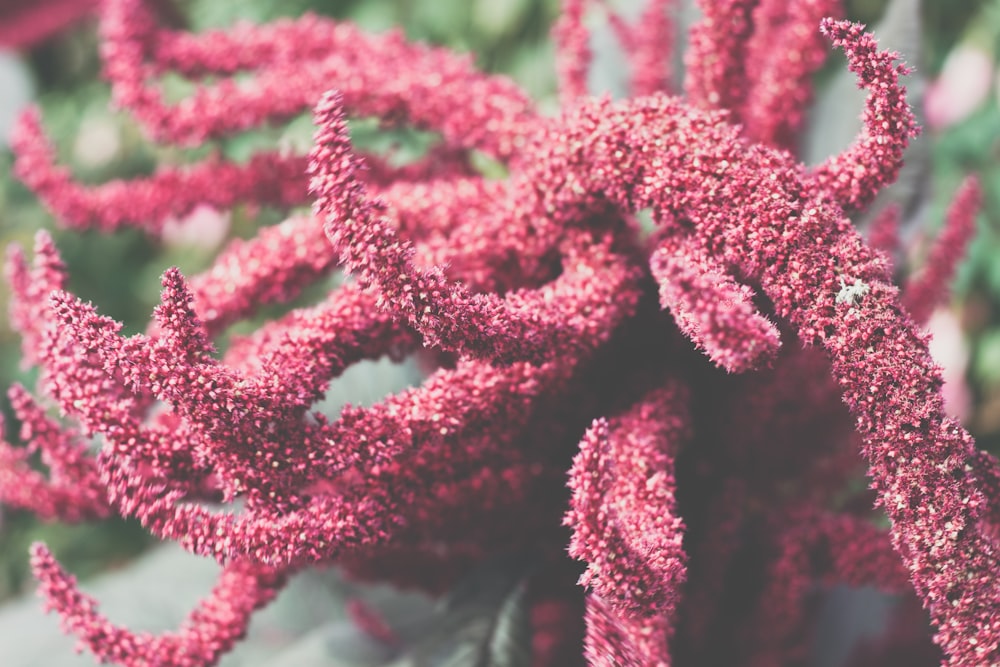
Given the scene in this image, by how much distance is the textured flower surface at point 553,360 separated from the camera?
1.22 ft

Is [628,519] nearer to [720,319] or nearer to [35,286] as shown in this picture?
[720,319]

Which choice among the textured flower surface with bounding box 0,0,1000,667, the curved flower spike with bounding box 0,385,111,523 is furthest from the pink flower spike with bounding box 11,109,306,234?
the curved flower spike with bounding box 0,385,111,523

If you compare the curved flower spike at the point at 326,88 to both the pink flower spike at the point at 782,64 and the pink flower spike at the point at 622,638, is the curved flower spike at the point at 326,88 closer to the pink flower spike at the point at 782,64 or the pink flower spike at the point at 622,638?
the pink flower spike at the point at 782,64

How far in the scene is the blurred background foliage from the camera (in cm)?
71

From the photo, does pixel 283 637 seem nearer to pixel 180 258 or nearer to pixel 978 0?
pixel 180 258

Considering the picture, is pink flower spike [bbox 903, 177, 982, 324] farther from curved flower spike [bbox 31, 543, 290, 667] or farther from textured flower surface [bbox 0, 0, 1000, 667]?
curved flower spike [bbox 31, 543, 290, 667]

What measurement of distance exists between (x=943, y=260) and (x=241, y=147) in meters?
0.44

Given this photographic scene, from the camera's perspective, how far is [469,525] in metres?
0.50

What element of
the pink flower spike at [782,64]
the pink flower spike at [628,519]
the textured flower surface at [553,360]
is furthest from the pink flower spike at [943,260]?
the pink flower spike at [628,519]

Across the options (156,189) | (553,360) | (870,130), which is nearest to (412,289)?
→ (553,360)

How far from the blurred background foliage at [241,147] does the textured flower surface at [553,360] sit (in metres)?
0.06

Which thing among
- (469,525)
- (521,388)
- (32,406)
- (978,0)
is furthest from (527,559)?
(978,0)

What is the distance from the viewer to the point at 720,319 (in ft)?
1.07

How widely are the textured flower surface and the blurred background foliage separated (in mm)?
63
